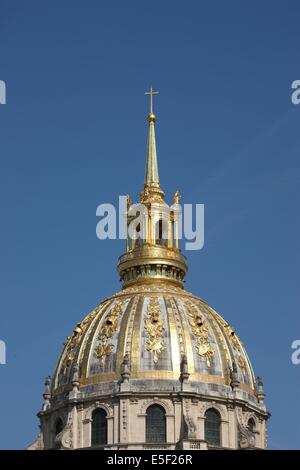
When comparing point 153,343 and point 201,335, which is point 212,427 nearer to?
point 201,335

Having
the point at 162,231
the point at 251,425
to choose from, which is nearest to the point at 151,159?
the point at 162,231

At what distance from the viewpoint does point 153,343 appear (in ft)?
495

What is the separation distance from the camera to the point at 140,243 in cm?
16250

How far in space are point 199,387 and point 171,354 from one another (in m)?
3.88

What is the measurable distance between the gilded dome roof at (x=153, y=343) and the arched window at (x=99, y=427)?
2740 mm

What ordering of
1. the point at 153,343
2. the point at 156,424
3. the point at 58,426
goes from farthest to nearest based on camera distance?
1. the point at 58,426
2. the point at 153,343
3. the point at 156,424

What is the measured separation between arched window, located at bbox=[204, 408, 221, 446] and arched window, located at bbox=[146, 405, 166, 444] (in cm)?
417

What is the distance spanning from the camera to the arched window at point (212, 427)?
14900 centimetres

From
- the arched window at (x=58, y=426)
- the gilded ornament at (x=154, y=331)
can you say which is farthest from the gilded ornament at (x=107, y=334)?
the arched window at (x=58, y=426)

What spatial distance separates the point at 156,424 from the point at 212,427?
222 inches

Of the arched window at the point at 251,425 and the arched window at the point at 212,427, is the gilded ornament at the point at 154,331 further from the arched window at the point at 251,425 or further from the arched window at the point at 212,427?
the arched window at the point at 251,425
